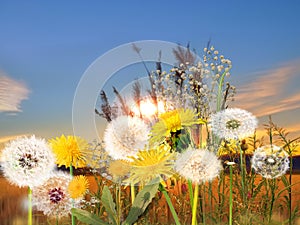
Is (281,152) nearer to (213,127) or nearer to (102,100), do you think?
(213,127)

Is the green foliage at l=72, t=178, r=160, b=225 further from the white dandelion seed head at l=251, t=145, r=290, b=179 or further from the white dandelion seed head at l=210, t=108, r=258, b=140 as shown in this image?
the white dandelion seed head at l=251, t=145, r=290, b=179

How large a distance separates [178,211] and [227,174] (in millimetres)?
286

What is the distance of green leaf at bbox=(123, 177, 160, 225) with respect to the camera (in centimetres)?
106

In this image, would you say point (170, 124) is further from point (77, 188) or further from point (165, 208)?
point (165, 208)

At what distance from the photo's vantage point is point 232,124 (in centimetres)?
136

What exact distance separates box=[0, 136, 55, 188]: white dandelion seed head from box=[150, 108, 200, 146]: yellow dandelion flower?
0.27 meters

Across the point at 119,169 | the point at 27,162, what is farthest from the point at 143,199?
the point at 27,162

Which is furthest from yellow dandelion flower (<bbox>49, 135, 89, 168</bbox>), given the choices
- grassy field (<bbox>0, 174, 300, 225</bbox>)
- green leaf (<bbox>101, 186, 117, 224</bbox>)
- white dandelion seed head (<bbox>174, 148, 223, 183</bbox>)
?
grassy field (<bbox>0, 174, 300, 225</bbox>)

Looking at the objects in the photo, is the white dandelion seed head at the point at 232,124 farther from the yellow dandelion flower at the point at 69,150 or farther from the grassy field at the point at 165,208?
the grassy field at the point at 165,208

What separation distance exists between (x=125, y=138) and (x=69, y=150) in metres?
0.16

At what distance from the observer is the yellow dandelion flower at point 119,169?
117cm

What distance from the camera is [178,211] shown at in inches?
84.3

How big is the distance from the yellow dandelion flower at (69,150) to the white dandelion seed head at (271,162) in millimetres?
627

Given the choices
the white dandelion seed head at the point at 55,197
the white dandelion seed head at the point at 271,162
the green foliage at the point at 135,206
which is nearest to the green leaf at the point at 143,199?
the green foliage at the point at 135,206
